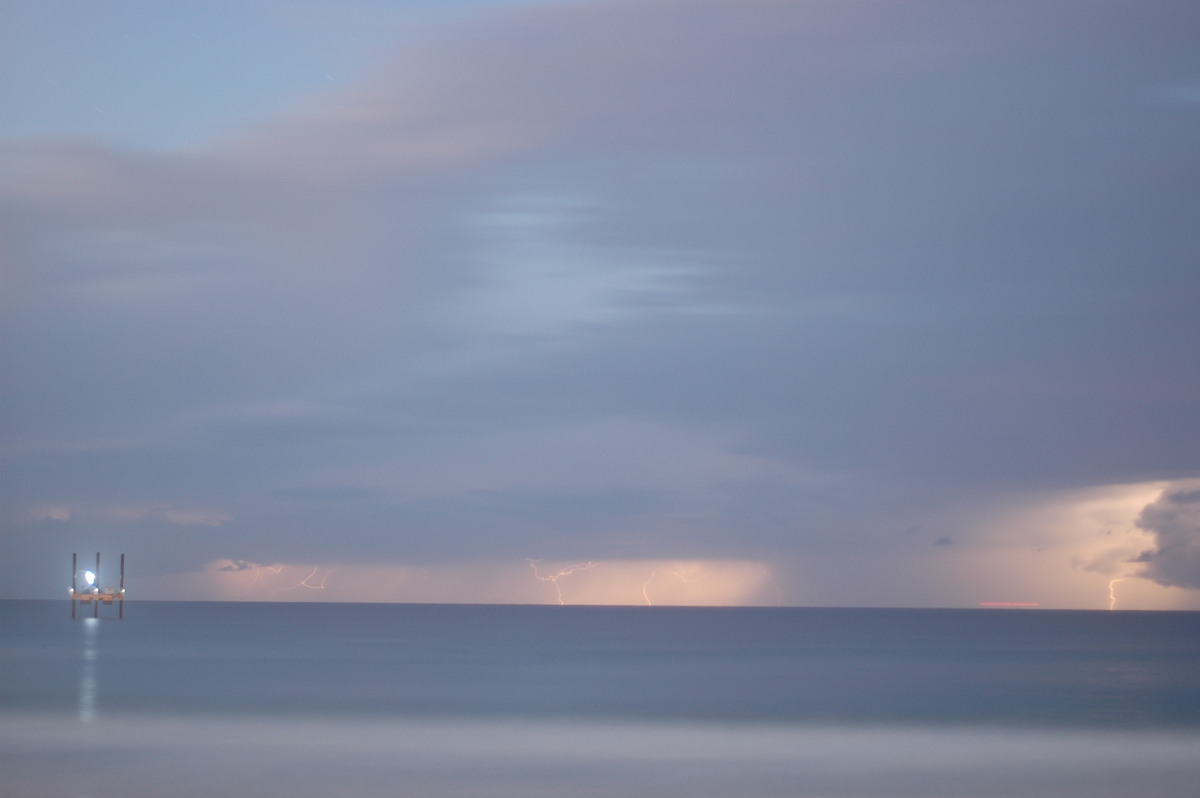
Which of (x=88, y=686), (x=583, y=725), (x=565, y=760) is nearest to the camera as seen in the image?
(x=565, y=760)

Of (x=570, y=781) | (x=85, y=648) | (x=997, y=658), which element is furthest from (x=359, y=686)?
(x=997, y=658)

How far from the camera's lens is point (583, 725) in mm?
Answer: 37219

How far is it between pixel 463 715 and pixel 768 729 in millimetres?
10157

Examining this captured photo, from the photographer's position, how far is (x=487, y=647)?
91.5 metres

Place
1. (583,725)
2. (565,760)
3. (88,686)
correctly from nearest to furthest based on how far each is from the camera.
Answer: (565,760), (583,725), (88,686)

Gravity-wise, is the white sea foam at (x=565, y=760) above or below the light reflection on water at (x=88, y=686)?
below

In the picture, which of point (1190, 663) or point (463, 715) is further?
point (1190, 663)

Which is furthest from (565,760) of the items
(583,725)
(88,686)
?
(88,686)

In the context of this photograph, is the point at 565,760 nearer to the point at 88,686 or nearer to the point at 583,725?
the point at 583,725

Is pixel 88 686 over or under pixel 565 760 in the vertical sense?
over

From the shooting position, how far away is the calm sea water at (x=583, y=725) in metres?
24.4

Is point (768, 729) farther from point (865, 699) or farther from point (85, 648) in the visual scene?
point (85, 648)

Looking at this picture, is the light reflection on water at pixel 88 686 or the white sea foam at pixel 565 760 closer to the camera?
the white sea foam at pixel 565 760

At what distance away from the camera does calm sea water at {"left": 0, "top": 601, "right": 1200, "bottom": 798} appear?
2442cm
